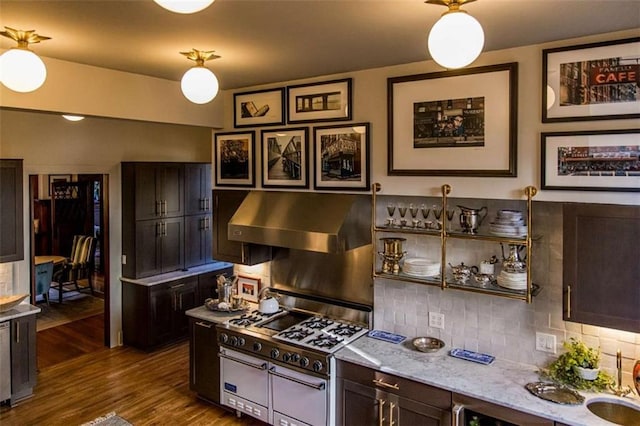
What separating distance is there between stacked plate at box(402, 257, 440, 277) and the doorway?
552 cm

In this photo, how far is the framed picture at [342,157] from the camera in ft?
11.8

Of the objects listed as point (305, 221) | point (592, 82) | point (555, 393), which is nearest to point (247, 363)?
point (305, 221)

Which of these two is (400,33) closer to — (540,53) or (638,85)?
A: (540,53)

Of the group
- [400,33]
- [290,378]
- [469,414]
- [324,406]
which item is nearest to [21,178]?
[290,378]

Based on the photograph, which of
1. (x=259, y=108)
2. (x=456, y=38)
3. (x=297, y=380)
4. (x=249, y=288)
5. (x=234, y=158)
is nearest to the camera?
(x=456, y=38)

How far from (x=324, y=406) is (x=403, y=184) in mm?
1701

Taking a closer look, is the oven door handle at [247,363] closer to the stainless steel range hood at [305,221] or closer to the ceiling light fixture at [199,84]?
the stainless steel range hood at [305,221]

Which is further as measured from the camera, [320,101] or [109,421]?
[109,421]

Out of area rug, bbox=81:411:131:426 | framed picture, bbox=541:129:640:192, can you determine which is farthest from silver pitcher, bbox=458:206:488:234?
area rug, bbox=81:411:131:426

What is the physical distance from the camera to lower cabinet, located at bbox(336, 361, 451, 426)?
113 inches

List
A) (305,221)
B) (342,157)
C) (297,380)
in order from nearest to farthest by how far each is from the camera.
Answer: (297,380), (305,221), (342,157)

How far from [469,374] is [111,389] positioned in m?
3.57

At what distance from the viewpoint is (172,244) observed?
5.98m

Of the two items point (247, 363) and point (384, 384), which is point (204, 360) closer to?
point (247, 363)
